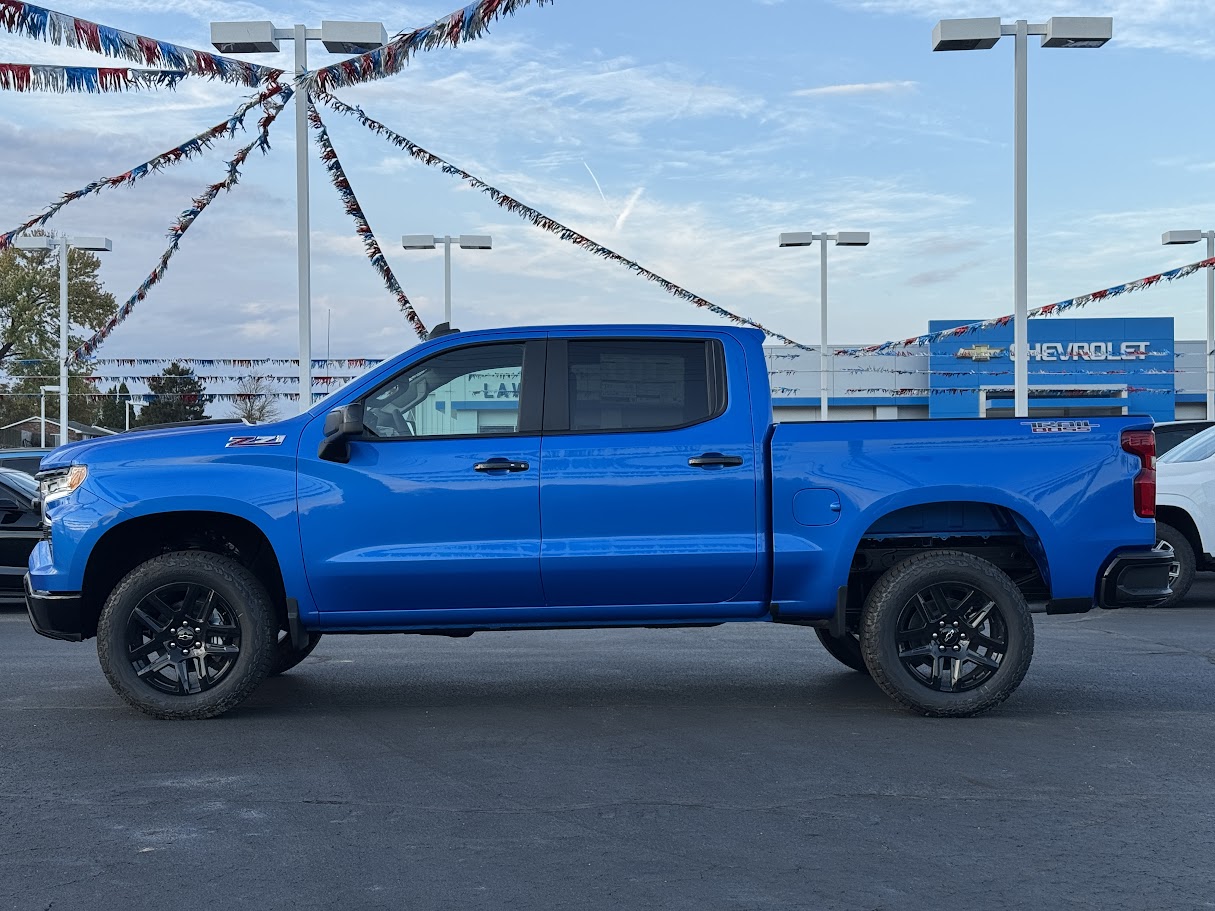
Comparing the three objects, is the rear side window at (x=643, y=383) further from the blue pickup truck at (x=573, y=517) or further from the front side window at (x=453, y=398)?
the front side window at (x=453, y=398)

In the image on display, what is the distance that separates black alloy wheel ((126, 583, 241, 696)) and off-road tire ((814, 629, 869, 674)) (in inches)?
139

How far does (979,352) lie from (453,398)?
45.4 meters

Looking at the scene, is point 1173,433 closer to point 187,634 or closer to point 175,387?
point 187,634

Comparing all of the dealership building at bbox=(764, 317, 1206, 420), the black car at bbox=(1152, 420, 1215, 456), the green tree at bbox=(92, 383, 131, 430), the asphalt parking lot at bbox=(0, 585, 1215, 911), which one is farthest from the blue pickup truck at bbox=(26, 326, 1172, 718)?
the green tree at bbox=(92, 383, 131, 430)

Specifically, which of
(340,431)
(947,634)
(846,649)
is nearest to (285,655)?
(340,431)

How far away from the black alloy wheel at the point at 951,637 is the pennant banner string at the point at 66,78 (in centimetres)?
978

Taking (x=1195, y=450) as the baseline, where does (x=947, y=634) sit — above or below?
below

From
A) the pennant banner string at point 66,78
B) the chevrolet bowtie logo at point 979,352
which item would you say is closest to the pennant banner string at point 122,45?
the pennant banner string at point 66,78

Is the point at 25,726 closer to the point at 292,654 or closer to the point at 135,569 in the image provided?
the point at 135,569

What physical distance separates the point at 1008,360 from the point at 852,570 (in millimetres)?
45481

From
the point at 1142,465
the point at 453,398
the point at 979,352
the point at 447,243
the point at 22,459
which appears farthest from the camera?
the point at 979,352

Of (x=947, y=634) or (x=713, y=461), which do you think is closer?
(x=713, y=461)

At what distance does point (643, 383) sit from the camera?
299 inches

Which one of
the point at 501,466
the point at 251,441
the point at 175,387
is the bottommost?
the point at 501,466
